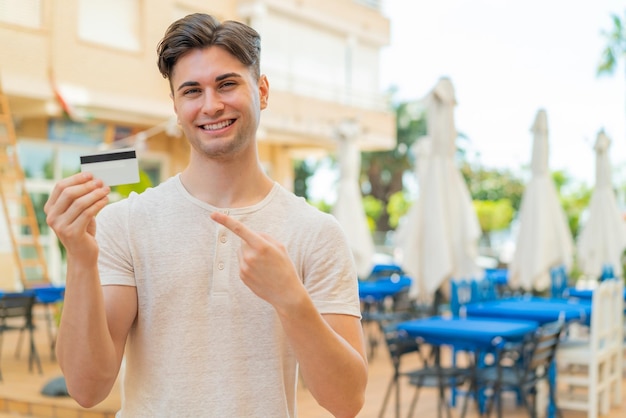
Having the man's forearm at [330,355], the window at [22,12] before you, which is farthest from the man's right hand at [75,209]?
the window at [22,12]

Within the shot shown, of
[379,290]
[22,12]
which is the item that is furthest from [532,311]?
[22,12]

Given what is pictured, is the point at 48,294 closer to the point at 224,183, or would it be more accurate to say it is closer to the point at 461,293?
the point at 461,293

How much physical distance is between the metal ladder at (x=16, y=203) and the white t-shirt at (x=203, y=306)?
11109mm

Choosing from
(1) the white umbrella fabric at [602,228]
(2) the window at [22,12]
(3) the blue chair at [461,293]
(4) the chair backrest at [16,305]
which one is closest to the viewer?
(3) the blue chair at [461,293]

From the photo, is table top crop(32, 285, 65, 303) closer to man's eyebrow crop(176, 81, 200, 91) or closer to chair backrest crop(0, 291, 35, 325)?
chair backrest crop(0, 291, 35, 325)

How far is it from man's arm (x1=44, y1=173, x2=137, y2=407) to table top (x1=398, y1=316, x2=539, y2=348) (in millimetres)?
4553

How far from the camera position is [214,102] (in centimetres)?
136

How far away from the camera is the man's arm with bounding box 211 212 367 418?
1.18m

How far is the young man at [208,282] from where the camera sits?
4.49 feet

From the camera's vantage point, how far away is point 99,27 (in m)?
14.8

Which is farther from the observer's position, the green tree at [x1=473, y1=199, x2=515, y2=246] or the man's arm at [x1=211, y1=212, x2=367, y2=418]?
the green tree at [x1=473, y1=199, x2=515, y2=246]

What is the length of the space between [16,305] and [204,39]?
23.7 feet

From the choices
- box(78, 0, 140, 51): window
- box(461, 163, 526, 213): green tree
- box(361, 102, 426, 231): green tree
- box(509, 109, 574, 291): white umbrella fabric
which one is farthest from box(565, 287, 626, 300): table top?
box(361, 102, 426, 231): green tree

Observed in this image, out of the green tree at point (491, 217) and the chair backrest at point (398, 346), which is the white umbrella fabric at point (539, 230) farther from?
the green tree at point (491, 217)
